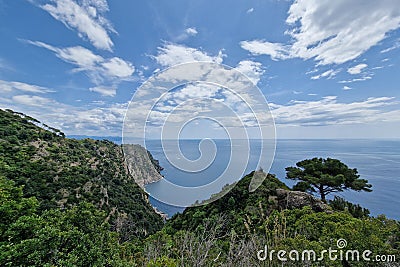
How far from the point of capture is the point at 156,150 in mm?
4648

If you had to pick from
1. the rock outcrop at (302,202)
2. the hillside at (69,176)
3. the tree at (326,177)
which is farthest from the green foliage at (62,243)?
the hillside at (69,176)

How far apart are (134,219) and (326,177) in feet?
83.4

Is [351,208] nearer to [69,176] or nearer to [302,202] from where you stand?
[302,202]

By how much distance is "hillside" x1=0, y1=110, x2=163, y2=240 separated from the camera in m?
22.5

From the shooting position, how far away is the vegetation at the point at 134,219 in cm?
362

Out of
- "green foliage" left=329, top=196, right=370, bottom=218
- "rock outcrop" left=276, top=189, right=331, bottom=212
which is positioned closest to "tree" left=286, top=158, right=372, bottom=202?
"green foliage" left=329, top=196, right=370, bottom=218

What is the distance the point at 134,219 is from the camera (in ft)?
95.6

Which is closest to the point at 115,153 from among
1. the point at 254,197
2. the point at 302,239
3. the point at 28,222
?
the point at 254,197

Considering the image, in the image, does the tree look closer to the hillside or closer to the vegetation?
the vegetation

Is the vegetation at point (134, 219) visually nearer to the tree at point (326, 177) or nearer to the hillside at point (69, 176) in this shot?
the hillside at point (69, 176)

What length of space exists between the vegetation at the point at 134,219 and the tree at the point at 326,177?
1.23m

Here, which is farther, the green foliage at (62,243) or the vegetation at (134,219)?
the green foliage at (62,243)

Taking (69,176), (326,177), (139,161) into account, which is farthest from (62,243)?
(69,176)

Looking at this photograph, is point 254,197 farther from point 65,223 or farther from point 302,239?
point 65,223
